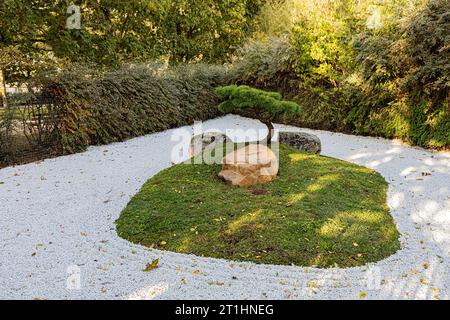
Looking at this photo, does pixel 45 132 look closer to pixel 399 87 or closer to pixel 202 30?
pixel 399 87

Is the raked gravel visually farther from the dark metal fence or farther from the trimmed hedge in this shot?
the trimmed hedge

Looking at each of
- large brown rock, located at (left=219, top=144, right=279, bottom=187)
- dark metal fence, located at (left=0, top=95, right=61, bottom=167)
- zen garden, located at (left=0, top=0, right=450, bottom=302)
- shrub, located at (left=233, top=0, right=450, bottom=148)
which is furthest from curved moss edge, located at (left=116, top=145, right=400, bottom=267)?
shrub, located at (left=233, top=0, right=450, bottom=148)

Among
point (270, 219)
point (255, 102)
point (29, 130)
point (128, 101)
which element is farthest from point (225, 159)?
point (128, 101)

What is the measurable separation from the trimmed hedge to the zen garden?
0.05m

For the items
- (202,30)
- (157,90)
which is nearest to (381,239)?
(157,90)

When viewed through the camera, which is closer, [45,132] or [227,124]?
[45,132]

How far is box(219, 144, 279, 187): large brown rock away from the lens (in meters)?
5.73

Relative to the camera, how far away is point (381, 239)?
4.28 metres

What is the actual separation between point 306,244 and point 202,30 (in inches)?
590

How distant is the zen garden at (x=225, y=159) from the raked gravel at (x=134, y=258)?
2cm

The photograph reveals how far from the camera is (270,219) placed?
14.8 ft

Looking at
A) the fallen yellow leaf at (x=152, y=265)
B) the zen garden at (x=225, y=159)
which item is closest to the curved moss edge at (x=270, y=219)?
the zen garden at (x=225, y=159)

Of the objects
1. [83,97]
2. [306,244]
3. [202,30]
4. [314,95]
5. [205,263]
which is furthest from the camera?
[202,30]
